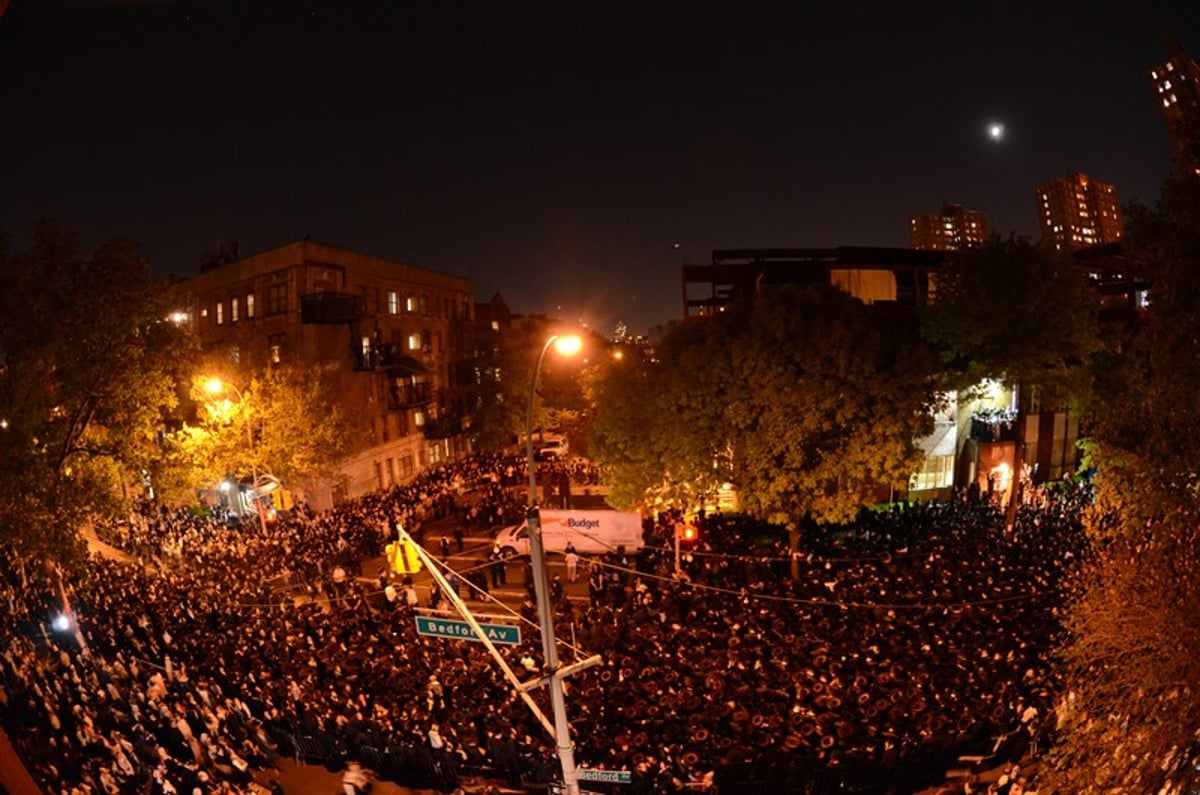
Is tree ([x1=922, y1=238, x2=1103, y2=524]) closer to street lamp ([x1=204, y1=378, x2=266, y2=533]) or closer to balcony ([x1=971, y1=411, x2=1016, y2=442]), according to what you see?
balcony ([x1=971, y1=411, x2=1016, y2=442])

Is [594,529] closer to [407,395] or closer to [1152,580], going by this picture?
[1152,580]

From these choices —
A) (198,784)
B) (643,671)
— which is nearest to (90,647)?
(198,784)

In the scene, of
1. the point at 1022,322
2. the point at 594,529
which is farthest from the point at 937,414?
the point at 594,529

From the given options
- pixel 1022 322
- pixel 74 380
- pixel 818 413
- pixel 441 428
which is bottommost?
→ pixel 441 428

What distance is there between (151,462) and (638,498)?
51.1 ft

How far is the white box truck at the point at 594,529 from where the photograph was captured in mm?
21391

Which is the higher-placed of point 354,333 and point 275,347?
point 354,333

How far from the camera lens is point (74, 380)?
19203 mm

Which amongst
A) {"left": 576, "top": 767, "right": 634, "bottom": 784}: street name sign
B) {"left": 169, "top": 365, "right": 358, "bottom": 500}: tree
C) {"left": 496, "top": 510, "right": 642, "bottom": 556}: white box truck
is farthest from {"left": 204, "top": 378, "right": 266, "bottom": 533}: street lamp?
{"left": 576, "top": 767, "right": 634, "bottom": 784}: street name sign

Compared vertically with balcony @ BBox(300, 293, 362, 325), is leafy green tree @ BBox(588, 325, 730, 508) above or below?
below

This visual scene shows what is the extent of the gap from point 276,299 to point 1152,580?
36293mm

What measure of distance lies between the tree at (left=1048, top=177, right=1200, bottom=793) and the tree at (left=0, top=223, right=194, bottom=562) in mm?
22253

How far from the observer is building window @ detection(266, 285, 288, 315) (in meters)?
34.5

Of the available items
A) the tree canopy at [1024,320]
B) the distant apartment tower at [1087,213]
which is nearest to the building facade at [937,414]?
the tree canopy at [1024,320]
